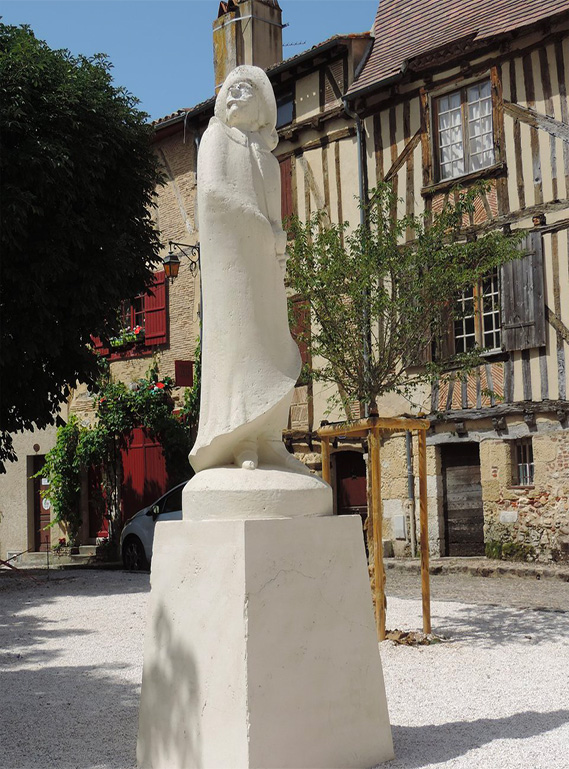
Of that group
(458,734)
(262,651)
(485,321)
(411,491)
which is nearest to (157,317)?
(411,491)

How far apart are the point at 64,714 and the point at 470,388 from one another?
9.70m

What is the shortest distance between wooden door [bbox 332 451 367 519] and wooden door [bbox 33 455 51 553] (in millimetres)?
7013

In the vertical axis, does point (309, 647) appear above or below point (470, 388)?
below

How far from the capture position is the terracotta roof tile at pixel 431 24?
13.8 meters

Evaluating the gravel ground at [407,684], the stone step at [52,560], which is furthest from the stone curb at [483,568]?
the stone step at [52,560]

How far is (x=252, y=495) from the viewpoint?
4.25 meters

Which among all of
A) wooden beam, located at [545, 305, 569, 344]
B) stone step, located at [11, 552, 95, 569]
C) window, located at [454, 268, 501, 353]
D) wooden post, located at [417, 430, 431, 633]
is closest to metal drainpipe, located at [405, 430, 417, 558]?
window, located at [454, 268, 501, 353]

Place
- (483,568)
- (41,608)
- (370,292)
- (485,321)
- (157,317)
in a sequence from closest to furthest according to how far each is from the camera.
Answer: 1. (370,292)
2. (41,608)
3. (483,568)
4. (485,321)
5. (157,317)

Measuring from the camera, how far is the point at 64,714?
5547 millimetres

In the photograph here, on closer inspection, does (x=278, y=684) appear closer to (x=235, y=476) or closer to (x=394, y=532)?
(x=235, y=476)

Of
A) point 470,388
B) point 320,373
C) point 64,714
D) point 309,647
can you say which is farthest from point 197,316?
A: point 309,647

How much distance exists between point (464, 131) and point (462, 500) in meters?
5.53

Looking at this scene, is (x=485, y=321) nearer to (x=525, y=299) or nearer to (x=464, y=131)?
(x=525, y=299)

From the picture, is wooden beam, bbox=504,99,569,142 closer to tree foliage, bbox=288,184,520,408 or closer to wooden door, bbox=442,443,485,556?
wooden door, bbox=442,443,485,556
